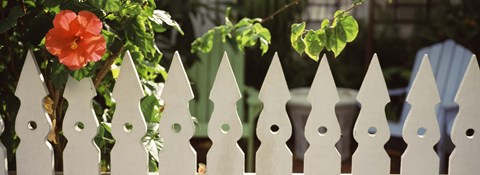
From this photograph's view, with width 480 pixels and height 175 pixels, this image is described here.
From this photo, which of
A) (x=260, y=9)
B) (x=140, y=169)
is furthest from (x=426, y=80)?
(x=260, y=9)

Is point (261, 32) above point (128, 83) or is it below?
above

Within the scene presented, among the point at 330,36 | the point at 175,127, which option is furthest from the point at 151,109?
the point at 175,127

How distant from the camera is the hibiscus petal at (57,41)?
1373 mm

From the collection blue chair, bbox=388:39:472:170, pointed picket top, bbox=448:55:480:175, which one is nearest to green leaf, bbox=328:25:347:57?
pointed picket top, bbox=448:55:480:175

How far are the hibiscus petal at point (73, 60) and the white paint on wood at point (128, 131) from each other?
12 centimetres

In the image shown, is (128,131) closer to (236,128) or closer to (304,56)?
(236,128)

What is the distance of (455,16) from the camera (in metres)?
4.40

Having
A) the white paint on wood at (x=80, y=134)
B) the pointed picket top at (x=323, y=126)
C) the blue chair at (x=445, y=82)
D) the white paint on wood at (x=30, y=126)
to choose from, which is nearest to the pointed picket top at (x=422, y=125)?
the pointed picket top at (x=323, y=126)

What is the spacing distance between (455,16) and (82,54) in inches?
137

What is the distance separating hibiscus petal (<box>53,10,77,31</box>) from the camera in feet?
4.49

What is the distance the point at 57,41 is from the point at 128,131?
0.27 m

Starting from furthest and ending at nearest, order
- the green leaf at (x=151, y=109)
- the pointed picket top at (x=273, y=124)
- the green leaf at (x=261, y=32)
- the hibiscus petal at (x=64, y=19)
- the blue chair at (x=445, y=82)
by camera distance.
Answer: the blue chair at (x=445, y=82) < the green leaf at (x=261, y=32) < the green leaf at (x=151, y=109) < the pointed picket top at (x=273, y=124) < the hibiscus petal at (x=64, y=19)

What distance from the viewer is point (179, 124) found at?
152cm

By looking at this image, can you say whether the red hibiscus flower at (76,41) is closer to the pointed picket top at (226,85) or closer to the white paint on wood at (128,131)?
the white paint on wood at (128,131)
